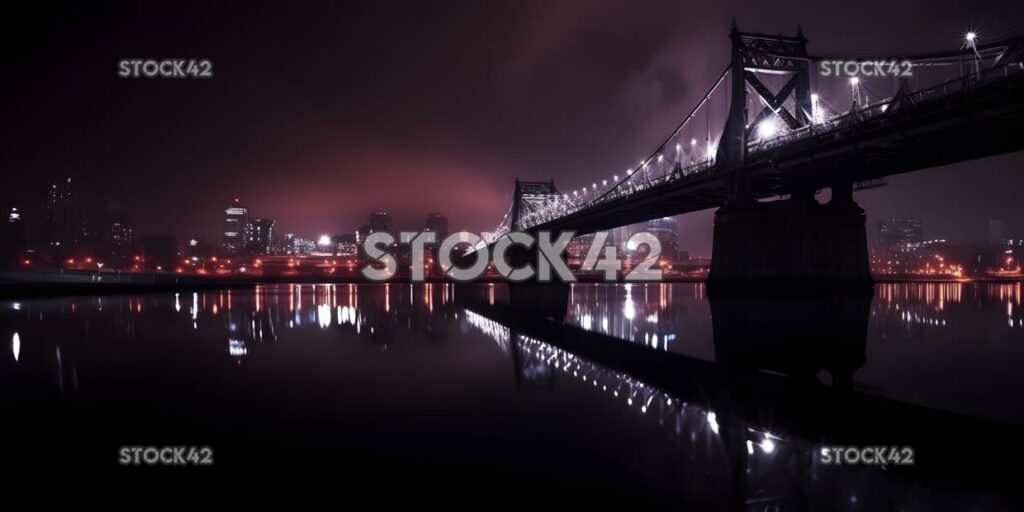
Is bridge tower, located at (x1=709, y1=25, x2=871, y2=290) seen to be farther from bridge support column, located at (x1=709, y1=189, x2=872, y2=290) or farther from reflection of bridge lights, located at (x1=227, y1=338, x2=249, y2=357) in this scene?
reflection of bridge lights, located at (x1=227, y1=338, x2=249, y2=357)

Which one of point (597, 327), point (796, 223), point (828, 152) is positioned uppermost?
point (828, 152)

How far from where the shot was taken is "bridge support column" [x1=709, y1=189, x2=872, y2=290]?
36.1 m

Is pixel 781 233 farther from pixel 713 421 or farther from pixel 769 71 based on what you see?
pixel 713 421

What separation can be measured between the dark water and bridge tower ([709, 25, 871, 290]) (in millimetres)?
19067

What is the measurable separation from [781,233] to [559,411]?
33.2 m

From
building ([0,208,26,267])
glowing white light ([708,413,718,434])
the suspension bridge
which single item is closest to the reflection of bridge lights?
glowing white light ([708,413,718,434])

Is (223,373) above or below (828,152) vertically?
below

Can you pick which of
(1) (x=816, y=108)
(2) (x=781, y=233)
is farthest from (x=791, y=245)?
(1) (x=816, y=108)

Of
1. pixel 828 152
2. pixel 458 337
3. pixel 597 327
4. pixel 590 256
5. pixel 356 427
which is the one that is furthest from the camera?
pixel 590 256

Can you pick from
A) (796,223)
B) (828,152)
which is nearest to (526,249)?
(796,223)

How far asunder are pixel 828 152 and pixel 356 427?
31767 millimetres

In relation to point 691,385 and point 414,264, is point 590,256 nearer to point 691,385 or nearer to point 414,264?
point 414,264

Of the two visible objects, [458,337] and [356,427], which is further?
[458,337]

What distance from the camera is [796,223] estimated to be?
36438mm
